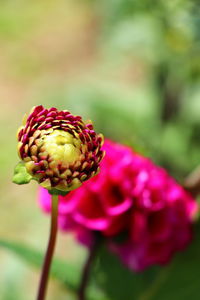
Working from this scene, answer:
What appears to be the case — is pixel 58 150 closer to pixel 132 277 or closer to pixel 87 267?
pixel 87 267

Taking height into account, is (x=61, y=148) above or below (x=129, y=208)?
above

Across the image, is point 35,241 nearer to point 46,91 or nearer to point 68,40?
point 46,91

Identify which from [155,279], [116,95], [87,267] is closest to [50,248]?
[87,267]

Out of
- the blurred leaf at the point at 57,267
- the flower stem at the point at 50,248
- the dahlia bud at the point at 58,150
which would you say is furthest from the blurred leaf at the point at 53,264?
the dahlia bud at the point at 58,150

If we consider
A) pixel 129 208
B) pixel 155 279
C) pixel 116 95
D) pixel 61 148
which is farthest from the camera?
pixel 116 95

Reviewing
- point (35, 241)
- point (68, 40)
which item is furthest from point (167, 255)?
point (68, 40)

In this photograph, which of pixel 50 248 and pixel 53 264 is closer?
pixel 50 248

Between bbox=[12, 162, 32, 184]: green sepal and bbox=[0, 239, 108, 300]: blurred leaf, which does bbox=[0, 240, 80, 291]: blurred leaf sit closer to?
bbox=[0, 239, 108, 300]: blurred leaf

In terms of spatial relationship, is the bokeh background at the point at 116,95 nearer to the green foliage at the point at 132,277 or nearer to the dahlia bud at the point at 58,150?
the green foliage at the point at 132,277
